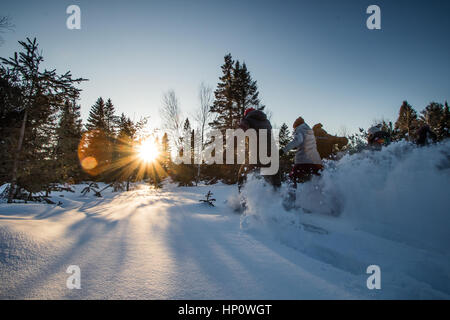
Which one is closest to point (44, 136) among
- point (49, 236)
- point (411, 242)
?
point (49, 236)

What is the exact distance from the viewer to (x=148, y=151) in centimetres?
A: 1452

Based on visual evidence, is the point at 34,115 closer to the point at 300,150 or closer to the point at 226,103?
the point at 300,150

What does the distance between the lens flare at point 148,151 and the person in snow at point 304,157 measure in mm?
13041

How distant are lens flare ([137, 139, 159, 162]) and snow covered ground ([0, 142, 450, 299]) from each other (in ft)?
40.3

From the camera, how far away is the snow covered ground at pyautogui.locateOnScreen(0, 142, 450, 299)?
3.73ft

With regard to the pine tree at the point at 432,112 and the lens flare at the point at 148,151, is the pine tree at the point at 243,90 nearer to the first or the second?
the lens flare at the point at 148,151

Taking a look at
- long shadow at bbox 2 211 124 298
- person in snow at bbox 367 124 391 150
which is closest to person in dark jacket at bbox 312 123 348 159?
person in snow at bbox 367 124 391 150

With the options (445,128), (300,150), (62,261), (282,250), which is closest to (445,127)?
(445,128)

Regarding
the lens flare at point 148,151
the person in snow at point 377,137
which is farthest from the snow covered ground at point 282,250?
the lens flare at point 148,151

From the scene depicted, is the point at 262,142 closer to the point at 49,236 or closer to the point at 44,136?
the point at 49,236

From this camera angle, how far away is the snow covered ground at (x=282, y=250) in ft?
3.73

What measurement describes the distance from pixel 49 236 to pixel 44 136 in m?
6.18

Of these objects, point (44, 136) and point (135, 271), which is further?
point (44, 136)
